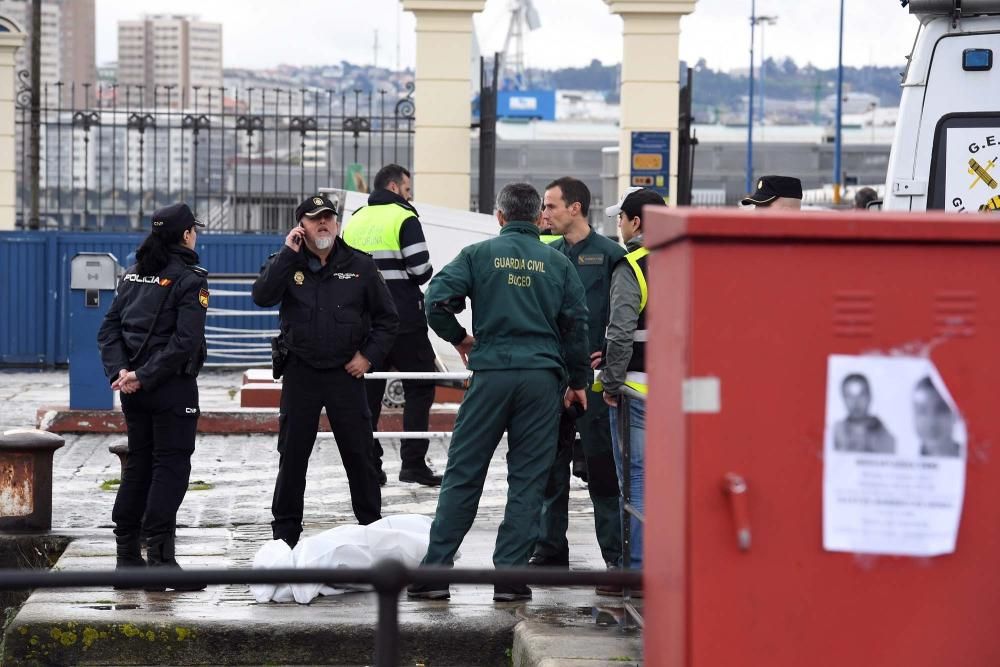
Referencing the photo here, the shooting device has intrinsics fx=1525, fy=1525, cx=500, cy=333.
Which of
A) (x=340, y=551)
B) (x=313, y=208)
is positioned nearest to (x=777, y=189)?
(x=313, y=208)

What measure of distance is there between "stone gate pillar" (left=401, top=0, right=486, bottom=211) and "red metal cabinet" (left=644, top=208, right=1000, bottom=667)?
43.4 feet

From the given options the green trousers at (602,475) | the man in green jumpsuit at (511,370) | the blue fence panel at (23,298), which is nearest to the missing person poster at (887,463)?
the man in green jumpsuit at (511,370)

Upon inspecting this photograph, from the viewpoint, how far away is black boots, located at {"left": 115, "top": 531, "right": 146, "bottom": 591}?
681 cm

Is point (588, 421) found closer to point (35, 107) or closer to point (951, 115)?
point (951, 115)

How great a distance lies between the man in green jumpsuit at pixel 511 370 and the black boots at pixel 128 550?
1.35 meters

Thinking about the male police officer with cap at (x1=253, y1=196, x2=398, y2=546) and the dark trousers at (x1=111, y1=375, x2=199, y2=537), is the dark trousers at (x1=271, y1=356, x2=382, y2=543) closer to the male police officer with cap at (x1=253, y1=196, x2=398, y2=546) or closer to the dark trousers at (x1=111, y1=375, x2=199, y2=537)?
the male police officer with cap at (x1=253, y1=196, x2=398, y2=546)

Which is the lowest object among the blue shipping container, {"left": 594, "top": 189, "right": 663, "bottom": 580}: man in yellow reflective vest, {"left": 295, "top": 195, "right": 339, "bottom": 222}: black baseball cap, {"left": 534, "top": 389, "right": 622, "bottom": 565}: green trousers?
{"left": 534, "top": 389, "right": 622, "bottom": 565}: green trousers

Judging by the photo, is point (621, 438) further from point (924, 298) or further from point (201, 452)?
point (201, 452)

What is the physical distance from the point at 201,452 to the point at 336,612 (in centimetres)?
554

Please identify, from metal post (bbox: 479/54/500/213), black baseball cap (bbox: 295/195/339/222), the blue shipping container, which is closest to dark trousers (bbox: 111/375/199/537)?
black baseball cap (bbox: 295/195/339/222)

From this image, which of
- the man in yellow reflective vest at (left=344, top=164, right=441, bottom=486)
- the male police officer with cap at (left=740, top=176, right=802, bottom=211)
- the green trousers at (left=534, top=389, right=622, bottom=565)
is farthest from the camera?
the man in yellow reflective vest at (left=344, top=164, right=441, bottom=486)

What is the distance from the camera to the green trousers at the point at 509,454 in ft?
20.3

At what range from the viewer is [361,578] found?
3.32 m

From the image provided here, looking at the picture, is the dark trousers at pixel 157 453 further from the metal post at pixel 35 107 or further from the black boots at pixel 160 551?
the metal post at pixel 35 107
